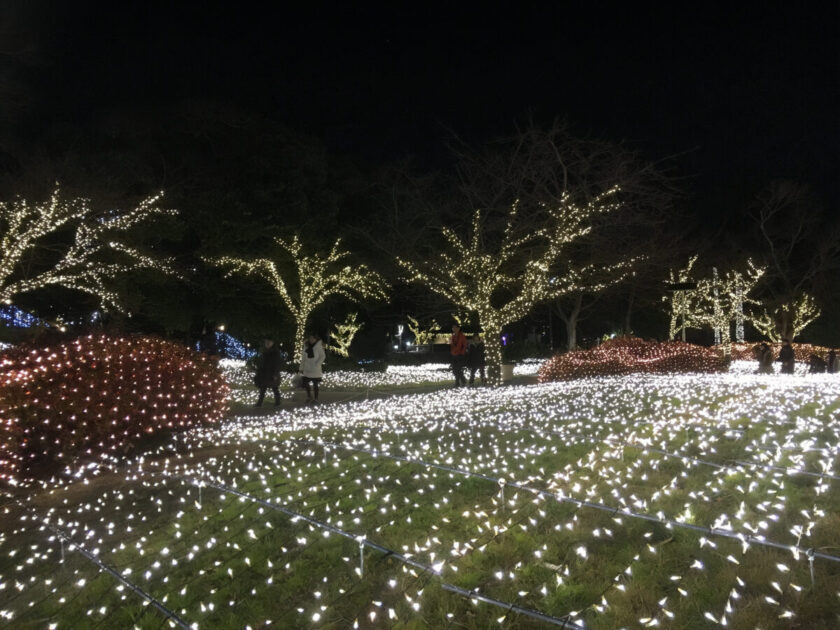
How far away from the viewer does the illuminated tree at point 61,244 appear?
1375 cm

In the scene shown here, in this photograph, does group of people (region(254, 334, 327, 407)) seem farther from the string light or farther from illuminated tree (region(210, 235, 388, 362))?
the string light

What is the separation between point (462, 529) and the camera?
16.7 ft

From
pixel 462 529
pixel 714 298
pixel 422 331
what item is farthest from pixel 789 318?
pixel 462 529

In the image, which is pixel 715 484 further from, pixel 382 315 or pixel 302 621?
pixel 382 315

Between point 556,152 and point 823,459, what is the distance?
36.1 ft

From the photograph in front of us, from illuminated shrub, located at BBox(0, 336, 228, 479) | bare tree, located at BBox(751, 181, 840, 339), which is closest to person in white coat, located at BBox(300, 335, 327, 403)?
illuminated shrub, located at BBox(0, 336, 228, 479)

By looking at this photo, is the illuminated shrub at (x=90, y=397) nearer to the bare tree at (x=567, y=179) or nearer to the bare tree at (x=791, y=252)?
the bare tree at (x=567, y=179)

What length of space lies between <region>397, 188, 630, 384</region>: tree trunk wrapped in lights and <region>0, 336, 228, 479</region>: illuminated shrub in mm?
8342

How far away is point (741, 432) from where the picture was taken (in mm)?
6980

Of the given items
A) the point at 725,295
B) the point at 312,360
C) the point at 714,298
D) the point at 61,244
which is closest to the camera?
the point at 312,360

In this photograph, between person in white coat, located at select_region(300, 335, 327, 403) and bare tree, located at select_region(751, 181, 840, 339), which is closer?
person in white coat, located at select_region(300, 335, 327, 403)

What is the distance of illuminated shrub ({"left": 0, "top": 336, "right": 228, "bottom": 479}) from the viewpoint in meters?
7.77

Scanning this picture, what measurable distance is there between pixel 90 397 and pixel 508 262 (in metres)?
12.1

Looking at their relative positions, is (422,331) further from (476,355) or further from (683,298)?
(476,355)
